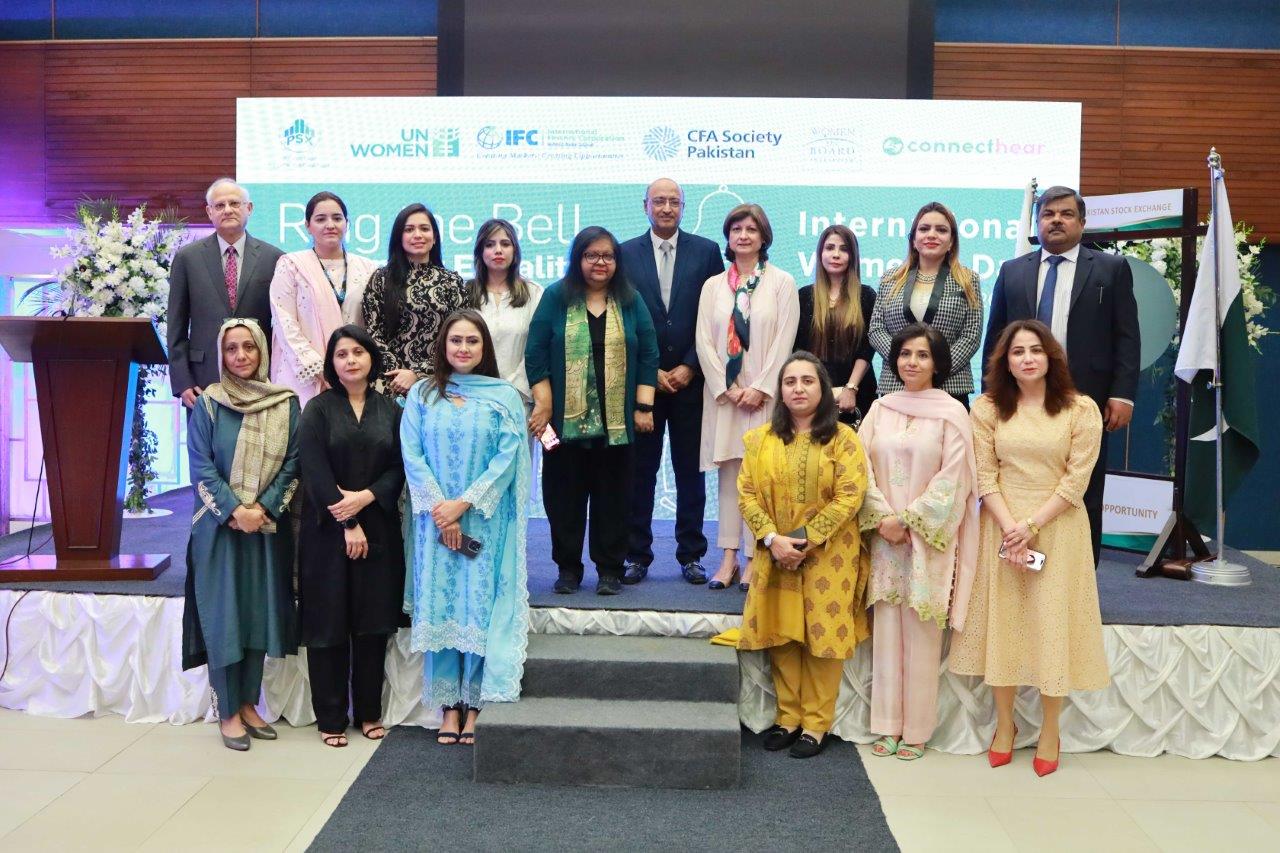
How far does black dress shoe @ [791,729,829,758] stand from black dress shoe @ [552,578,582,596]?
3.26 ft

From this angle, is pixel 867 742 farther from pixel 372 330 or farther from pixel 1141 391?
pixel 1141 391

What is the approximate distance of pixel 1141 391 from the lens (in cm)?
690

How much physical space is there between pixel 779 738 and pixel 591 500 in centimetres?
109

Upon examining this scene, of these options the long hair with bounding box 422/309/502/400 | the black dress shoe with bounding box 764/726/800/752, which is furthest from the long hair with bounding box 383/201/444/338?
the black dress shoe with bounding box 764/726/800/752

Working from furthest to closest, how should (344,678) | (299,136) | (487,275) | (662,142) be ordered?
(299,136), (662,142), (487,275), (344,678)

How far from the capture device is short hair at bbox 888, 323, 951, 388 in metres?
3.52

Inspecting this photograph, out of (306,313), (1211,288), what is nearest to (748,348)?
(306,313)

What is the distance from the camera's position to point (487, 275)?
3957 mm

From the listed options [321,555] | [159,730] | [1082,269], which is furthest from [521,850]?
[1082,269]

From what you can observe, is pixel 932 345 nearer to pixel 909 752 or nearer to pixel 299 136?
pixel 909 752

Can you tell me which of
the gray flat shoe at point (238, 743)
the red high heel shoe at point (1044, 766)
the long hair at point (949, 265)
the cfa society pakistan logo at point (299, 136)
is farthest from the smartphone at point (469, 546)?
the cfa society pakistan logo at point (299, 136)

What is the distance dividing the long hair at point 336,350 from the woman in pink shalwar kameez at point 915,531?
64.5 inches

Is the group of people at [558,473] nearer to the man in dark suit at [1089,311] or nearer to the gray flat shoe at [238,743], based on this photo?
the gray flat shoe at [238,743]

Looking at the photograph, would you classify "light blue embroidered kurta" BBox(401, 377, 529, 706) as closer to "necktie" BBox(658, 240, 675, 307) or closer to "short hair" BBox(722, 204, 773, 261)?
"necktie" BBox(658, 240, 675, 307)
